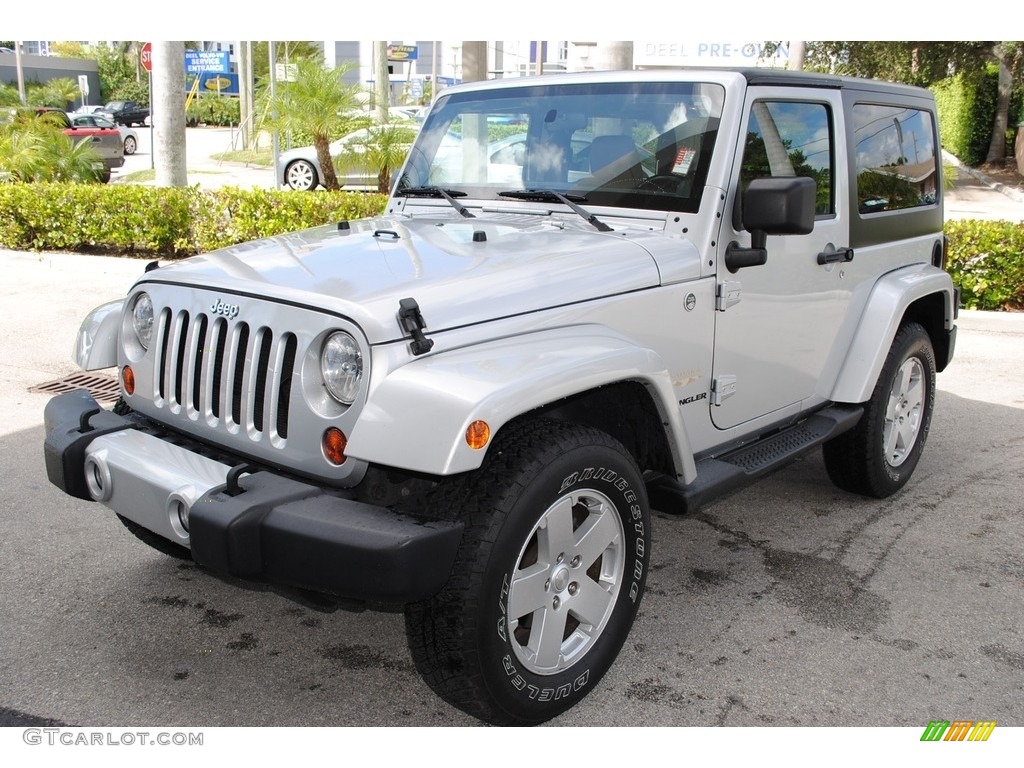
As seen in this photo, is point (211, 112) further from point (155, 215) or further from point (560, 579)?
point (560, 579)

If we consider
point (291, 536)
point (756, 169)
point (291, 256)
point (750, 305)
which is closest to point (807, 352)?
point (750, 305)

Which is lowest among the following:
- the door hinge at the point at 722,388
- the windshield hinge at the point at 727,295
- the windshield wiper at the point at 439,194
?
the door hinge at the point at 722,388

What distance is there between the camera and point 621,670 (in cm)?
334

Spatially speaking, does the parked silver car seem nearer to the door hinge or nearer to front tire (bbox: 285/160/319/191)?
front tire (bbox: 285/160/319/191)

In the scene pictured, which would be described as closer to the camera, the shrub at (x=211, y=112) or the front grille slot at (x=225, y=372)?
the front grille slot at (x=225, y=372)

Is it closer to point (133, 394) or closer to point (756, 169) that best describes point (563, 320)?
point (756, 169)

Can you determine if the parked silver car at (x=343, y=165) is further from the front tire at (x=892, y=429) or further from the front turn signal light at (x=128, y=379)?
the front turn signal light at (x=128, y=379)

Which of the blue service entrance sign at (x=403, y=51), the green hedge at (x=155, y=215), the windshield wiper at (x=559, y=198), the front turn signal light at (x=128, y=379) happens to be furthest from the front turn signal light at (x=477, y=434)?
the blue service entrance sign at (x=403, y=51)

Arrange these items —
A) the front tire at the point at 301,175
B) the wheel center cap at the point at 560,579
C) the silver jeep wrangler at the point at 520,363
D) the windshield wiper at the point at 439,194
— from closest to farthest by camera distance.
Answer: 1. the silver jeep wrangler at the point at 520,363
2. the wheel center cap at the point at 560,579
3. the windshield wiper at the point at 439,194
4. the front tire at the point at 301,175

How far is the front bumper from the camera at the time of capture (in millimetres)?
2479

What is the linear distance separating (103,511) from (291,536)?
245 centimetres

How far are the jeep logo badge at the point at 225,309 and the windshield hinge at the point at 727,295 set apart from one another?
1746mm

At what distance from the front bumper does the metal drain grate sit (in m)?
3.82

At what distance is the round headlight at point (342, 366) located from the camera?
2754 millimetres
